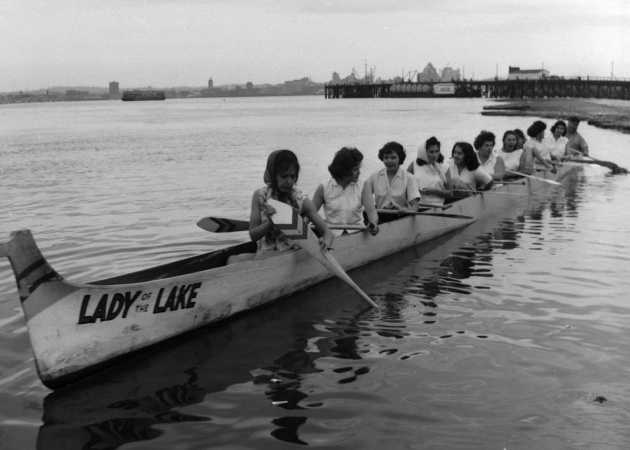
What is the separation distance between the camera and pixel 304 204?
8.14 m

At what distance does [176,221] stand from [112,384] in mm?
9009

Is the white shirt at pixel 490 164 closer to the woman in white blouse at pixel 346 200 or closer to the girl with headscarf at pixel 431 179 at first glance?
the girl with headscarf at pixel 431 179

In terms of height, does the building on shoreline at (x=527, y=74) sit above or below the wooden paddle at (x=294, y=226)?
above

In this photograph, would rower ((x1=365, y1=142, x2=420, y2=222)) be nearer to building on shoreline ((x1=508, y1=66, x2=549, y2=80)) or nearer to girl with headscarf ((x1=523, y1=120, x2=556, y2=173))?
girl with headscarf ((x1=523, y1=120, x2=556, y2=173))

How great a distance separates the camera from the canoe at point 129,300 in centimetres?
567

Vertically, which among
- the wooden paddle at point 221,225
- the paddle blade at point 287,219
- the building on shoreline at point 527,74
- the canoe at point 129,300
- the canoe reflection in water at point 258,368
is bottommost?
the canoe reflection in water at point 258,368

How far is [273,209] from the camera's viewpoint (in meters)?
7.72

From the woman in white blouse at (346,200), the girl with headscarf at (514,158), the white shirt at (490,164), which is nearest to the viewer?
the woman in white blouse at (346,200)

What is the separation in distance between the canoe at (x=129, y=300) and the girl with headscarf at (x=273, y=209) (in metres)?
0.24

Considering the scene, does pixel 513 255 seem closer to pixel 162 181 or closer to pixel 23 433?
pixel 23 433

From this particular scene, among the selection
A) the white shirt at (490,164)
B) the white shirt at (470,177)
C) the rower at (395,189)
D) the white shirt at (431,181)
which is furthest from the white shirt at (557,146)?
the rower at (395,189)

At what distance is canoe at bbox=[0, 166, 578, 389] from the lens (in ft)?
18.6

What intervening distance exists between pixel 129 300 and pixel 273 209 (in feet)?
6.88

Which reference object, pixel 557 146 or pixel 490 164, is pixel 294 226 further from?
pixel 557 146
